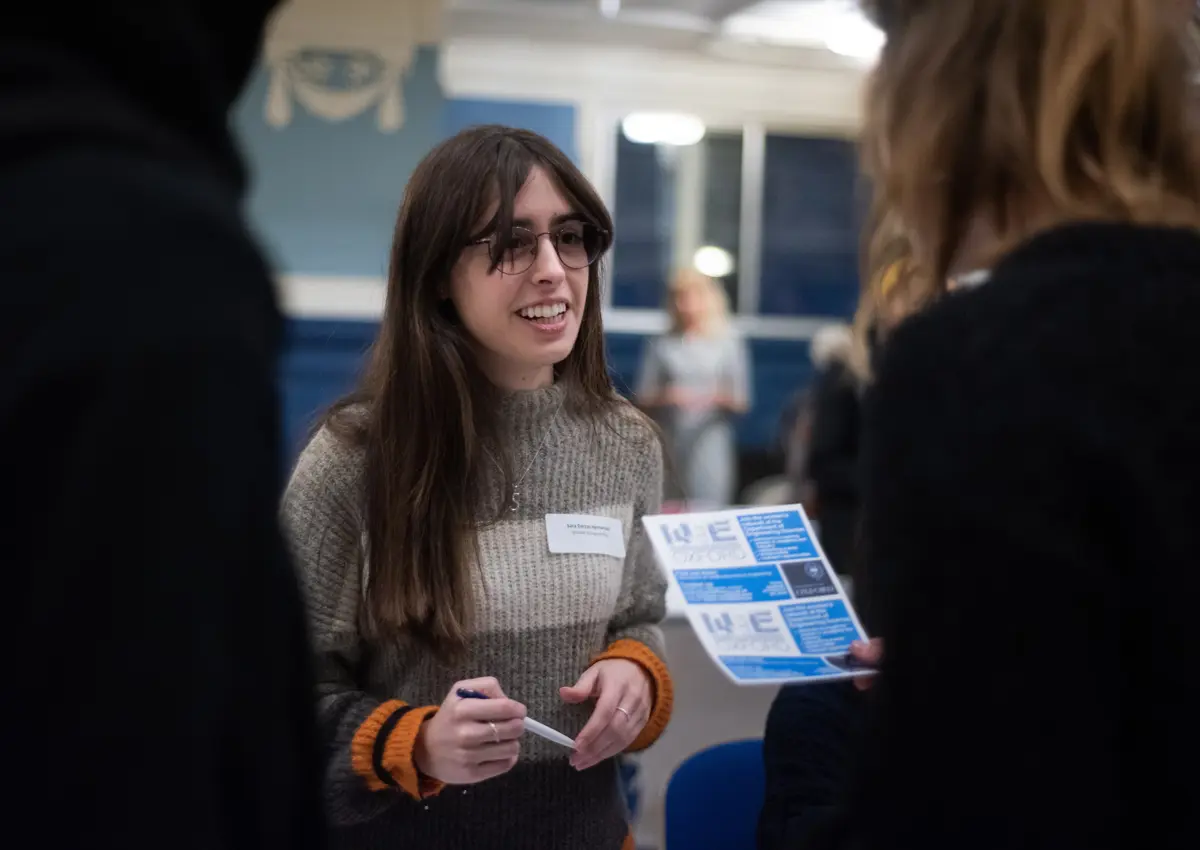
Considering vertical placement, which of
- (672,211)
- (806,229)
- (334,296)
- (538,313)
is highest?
(672,211)

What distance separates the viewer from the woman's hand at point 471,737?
4.34 feet

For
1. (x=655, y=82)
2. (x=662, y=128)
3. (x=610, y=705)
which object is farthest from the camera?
(x=662, y=128)

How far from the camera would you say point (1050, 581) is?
701mm

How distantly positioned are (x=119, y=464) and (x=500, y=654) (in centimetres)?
103

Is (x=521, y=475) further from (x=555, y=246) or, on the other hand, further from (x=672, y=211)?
(x=672, y=211)

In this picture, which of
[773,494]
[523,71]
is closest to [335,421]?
[773,494]

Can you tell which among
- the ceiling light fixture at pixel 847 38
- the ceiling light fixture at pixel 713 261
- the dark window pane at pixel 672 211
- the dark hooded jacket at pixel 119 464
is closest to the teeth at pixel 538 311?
the dark hooded jacket at pixel 119 464

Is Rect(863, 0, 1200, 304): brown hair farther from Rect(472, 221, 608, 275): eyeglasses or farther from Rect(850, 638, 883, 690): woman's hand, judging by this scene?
Rect(472, 221, 608, 275): eyeglasses

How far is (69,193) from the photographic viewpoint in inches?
21.7

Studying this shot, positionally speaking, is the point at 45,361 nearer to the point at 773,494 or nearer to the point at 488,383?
the point at 488,383

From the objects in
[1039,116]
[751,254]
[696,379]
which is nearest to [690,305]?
[696,379]

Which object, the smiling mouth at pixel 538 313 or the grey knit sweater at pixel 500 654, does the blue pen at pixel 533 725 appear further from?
the smiling mouth at pixel 538 313

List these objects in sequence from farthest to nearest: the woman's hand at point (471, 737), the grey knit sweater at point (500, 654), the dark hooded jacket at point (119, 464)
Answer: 1. the grey knit sweater at point (500, 654)
2. the woman's hand at point (471, 737)
3. the dark hooded jacket at point (119, 464)

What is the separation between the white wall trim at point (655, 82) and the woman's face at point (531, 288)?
744 centimetres
